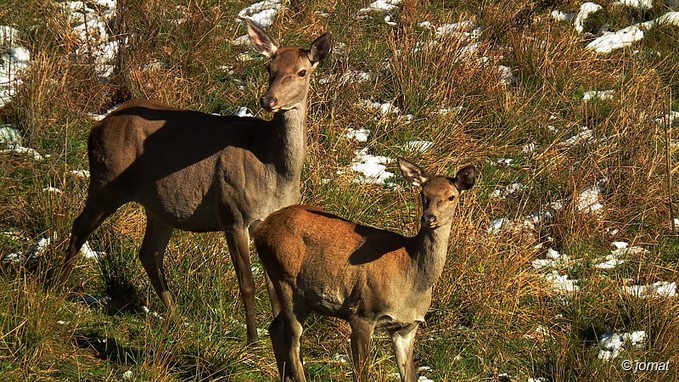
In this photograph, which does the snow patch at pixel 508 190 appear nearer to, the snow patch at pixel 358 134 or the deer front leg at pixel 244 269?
the snow patch at pixel 358 134

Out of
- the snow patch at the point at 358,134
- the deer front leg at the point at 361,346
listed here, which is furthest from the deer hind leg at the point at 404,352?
the snow patch at the point at 358,134

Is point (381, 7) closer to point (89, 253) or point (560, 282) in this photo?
point (560, 282)

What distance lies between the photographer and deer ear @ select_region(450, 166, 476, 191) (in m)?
7.01

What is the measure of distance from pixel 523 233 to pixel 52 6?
6208 mm

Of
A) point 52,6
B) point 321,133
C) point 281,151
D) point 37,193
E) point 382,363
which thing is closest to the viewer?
point 382,363

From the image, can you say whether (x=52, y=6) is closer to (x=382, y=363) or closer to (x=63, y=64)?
(x=63, y=64)

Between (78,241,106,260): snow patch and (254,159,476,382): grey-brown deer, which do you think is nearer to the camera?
(254,159,476,382): grey-brown deer

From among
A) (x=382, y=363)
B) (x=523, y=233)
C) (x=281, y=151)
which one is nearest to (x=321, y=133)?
(x=523, y=233)

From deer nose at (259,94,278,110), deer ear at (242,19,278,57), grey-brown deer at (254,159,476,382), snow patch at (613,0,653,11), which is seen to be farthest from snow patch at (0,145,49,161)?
snow patch at (613,0,653,11)

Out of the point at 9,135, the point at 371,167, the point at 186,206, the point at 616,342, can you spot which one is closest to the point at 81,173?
the point at 9,135

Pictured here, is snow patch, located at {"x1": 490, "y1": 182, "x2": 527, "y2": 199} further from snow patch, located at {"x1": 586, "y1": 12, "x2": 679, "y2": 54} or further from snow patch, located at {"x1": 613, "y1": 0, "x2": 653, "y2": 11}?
snow patch, located at {"x1": 613, "y1": 0, "x2": 653, "y2": 11}

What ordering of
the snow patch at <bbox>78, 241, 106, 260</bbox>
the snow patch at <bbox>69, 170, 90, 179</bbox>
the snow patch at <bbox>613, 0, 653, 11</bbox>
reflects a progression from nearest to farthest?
the snow patch at <bbox>78, 241, 106, 260</bbox>, the snow patch at <bbox>69, 170, 90, 179</bbox>, the snow patch at <bbox>613, 0, 653, 11</bbox>

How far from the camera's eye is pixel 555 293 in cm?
902

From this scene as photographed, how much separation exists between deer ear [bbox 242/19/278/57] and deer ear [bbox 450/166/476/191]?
215 centimetres
